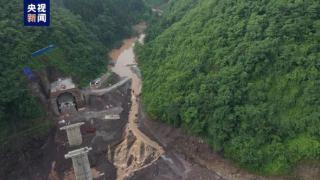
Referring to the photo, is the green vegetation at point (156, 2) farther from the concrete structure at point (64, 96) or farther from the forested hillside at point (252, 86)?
the concrete structure at point (64, 96)

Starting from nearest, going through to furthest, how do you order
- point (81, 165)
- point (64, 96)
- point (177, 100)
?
point (81, 165)
point (177, 100)
point (64, 96)

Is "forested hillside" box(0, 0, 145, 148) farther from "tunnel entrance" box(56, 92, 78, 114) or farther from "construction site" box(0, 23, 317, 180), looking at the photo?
"tunnel entrance" box(56, 92, 78, 114)

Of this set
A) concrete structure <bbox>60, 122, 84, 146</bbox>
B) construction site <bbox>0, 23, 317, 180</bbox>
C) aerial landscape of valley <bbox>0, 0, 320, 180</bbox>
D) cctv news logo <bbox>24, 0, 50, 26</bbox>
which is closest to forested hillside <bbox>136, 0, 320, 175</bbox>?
aerial landscape of valley <bbox>0, 0, 320, 180</bbox>

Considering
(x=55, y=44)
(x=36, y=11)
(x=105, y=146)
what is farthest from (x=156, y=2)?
(x=36, y=11)

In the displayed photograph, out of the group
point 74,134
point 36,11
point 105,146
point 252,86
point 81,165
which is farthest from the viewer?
point 74,134

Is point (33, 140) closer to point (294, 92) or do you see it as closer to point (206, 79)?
point (206, 79)

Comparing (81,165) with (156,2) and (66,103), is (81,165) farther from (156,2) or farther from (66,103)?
(156,2)

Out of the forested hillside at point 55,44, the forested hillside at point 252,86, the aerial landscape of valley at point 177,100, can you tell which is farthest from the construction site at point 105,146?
the forested hillside at point 55,44

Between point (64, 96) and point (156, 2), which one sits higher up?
point (156, 2)
